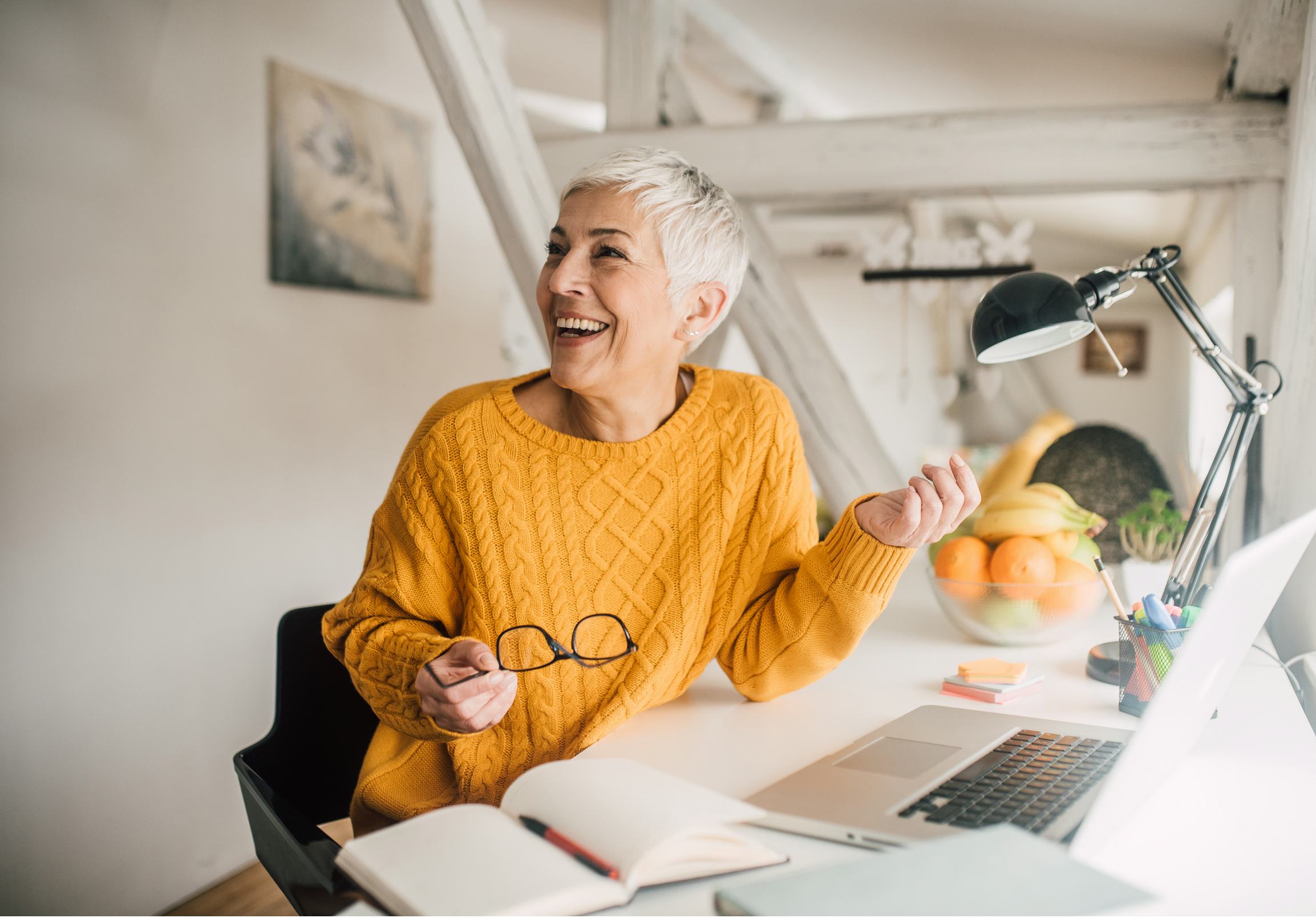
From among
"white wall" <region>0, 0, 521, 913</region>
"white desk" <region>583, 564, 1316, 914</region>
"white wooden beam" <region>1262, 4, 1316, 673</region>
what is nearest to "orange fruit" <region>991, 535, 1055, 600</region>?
"white desk" <region>583, 564, 1316, 914</region>

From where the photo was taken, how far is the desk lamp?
4.26ft

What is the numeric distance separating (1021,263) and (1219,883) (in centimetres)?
194

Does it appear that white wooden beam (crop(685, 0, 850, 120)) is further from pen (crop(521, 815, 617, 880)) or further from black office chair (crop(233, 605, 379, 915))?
pen (crop(521, 815, 617, 880))

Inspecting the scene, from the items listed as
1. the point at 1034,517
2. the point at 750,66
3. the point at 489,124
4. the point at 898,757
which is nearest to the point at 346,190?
the point at 489,124

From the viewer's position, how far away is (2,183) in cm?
198

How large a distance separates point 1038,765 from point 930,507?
306 mm

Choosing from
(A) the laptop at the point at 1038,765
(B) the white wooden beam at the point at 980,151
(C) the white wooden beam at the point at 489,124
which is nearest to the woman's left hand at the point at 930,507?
(A) the laptop at the point at 1038,765

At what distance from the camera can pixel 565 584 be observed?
1261 mm

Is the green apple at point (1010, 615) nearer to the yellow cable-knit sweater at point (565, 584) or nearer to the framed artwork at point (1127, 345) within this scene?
the yellow cable-knit sweater at point (565, 584)

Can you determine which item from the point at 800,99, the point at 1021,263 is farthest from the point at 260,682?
the point at 800,99

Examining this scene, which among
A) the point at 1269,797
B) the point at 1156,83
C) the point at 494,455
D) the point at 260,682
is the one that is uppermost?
the point at 1156,83

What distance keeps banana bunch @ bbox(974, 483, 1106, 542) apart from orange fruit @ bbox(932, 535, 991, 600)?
1.5 inches

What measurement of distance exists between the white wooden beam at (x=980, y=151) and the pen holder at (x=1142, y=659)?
4.52 ft

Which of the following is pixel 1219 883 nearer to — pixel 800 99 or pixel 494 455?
pixel 494 455
